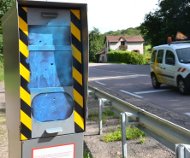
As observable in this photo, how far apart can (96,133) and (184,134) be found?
12.0 feet

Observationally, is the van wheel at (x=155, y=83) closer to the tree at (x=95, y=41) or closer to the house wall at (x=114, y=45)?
the tree at (x=95, y=41)

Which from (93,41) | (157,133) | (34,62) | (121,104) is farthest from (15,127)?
(93,41)

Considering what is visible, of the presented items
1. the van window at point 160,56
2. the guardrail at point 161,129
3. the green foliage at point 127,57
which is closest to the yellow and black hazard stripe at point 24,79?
the guardrail at point 161,129

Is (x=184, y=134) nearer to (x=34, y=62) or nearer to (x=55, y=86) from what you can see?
(x=55, y=86)

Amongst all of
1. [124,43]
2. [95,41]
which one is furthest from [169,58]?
[95,41]

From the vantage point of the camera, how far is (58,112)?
3824 millimetres

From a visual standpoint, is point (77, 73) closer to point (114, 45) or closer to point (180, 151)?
point (180, 151)

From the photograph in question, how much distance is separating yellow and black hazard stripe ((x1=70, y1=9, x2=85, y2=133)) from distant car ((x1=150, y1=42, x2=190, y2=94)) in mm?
10424

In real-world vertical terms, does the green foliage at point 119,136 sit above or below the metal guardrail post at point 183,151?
below

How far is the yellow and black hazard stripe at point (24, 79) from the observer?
3.63m

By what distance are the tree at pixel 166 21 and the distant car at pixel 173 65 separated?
3070cm

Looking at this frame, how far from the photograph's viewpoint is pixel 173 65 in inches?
581

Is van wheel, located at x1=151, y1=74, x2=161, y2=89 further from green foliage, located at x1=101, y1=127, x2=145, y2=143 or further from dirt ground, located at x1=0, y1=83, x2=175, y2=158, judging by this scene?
green foliage, located at x1=101, y1=127, x2=145, y2=143

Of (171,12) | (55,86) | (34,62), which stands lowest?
(55,86)
